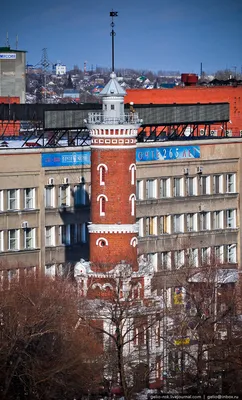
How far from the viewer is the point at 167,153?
3932 inches

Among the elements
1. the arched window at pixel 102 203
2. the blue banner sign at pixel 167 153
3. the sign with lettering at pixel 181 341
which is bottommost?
the sign with lettering at pixel 181 341

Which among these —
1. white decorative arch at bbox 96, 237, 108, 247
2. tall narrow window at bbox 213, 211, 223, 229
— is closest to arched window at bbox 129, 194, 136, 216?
white decorative arch at bbox 96, 237, 108, 247

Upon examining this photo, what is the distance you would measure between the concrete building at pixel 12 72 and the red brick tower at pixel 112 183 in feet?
239

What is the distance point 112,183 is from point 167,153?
2108 centimetres

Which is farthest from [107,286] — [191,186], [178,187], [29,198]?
[191,186]

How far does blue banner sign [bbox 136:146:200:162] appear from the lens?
9806cm

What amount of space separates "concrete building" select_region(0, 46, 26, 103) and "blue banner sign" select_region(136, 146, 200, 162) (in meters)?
51.6

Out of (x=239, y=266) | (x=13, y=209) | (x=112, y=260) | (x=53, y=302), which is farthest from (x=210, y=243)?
(x=53, y=302)

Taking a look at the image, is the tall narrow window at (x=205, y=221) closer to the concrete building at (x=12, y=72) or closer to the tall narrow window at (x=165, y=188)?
the tall narrow window at (x=165, y=188)

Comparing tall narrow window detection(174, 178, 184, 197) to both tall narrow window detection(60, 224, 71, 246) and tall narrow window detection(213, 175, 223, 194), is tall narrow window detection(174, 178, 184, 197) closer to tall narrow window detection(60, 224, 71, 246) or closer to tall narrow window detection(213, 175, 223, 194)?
tall narrow window detection(213, 175, 223, 194)

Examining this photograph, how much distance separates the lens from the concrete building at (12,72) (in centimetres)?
15175

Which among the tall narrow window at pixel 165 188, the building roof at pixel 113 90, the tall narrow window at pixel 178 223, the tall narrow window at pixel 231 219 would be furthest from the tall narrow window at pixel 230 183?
the building roof at pixel 113 90

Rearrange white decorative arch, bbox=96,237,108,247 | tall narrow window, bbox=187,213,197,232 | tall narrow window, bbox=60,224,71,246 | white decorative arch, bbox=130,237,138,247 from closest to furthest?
1. white decorative arch, bbox=96,237,108,247
2. white decorative arch, bbox=130,237,138,247
3. tall narrow window, bbox=60,224,71,246
4. tall narrow window, bbox=187,213,197,232

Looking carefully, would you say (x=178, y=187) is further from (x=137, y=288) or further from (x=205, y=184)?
(x=137, y=288)
